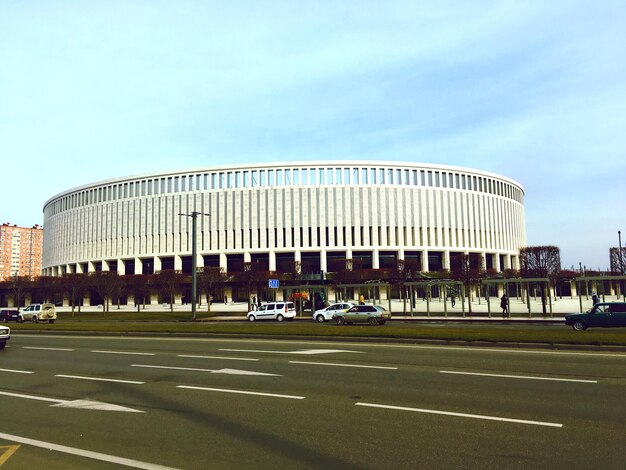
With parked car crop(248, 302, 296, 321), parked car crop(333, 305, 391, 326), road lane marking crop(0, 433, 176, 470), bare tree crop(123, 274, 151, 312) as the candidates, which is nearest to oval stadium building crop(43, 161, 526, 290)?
bare tree crop(123, 274, 151, 312)

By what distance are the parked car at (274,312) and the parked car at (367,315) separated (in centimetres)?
892

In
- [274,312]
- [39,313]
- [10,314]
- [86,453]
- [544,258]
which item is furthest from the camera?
[544,258]

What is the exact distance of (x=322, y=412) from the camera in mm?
8039

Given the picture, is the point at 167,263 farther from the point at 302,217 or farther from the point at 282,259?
the point at 302,217

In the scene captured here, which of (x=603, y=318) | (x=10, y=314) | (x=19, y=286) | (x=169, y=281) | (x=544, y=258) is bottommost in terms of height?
(x=603, y=318)

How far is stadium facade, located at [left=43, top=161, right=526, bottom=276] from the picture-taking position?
309 feet

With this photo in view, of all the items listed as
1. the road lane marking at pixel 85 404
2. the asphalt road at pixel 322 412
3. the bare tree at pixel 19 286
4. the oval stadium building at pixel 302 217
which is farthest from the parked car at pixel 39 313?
the oval stadium building at pixel 302 217

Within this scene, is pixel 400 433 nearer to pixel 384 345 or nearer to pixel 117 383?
pixel 117 383

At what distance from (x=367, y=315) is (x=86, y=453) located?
91.5 ft

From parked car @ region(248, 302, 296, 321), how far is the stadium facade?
153 feet

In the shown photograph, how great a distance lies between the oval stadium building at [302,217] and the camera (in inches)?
3711

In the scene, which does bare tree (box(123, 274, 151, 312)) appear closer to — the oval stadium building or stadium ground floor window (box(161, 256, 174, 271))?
the oval stadium building

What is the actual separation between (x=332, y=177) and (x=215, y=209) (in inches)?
908

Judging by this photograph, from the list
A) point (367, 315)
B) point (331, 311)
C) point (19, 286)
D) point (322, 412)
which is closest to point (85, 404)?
point (322, 412)
